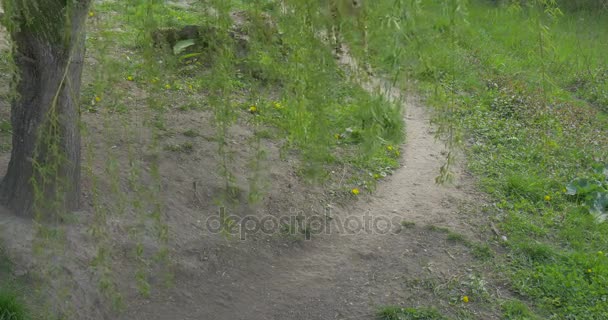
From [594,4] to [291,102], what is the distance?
8.68 m

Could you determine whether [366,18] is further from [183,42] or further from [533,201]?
[183,42]

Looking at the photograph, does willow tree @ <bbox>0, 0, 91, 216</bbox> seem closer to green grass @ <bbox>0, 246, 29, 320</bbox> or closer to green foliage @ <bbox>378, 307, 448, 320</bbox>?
green grass @ <bbox>0, 246, 29, 320</bbox>

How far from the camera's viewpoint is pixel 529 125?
24.6 ft

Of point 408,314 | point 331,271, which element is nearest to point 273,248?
point 331,271

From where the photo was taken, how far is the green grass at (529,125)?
10.2 feet

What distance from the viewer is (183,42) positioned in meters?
7.20

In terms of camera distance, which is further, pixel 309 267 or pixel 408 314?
pixel 309 267

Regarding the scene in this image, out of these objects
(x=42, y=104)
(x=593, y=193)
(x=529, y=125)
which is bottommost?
(x=593, y=193)

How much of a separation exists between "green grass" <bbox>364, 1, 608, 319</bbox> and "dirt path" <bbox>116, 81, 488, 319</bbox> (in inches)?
18.9

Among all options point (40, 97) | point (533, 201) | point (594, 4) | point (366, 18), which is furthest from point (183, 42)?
point (594, 4)

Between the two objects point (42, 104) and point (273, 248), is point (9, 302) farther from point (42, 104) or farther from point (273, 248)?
point (273, 248)

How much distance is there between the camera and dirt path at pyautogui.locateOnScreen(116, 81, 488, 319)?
4391 mm

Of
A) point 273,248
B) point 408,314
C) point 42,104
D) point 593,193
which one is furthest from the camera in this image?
point 593,193

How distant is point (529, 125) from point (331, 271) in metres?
3.62
